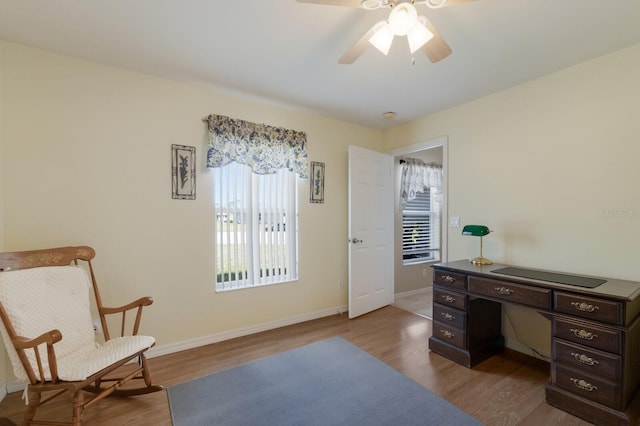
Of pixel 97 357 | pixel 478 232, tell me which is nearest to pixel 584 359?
pixel 478 232

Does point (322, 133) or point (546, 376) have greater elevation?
point (322, 133)

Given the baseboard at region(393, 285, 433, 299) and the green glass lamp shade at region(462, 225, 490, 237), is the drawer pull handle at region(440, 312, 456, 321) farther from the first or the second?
the baseboard at region(393, 285, 433, 299)

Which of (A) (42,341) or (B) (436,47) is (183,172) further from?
(B) (436,47)

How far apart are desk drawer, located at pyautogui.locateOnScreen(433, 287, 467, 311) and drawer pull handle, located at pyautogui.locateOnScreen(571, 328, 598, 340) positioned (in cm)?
71

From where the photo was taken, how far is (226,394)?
2.01 m

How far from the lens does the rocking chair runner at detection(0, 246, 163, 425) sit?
60.1 inches

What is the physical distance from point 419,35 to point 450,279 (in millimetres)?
1958

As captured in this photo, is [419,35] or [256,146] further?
[256,146]

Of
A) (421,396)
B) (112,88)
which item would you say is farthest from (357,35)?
(421,396)

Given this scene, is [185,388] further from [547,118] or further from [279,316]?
[547,118]

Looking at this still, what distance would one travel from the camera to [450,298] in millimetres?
2525

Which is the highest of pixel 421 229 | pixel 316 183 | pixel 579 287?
pixel 316 183

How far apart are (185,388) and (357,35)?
2.80 metres

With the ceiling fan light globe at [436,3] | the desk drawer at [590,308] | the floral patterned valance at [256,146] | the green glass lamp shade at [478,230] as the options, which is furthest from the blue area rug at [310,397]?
the ceiling fan light globe at [436,3]
